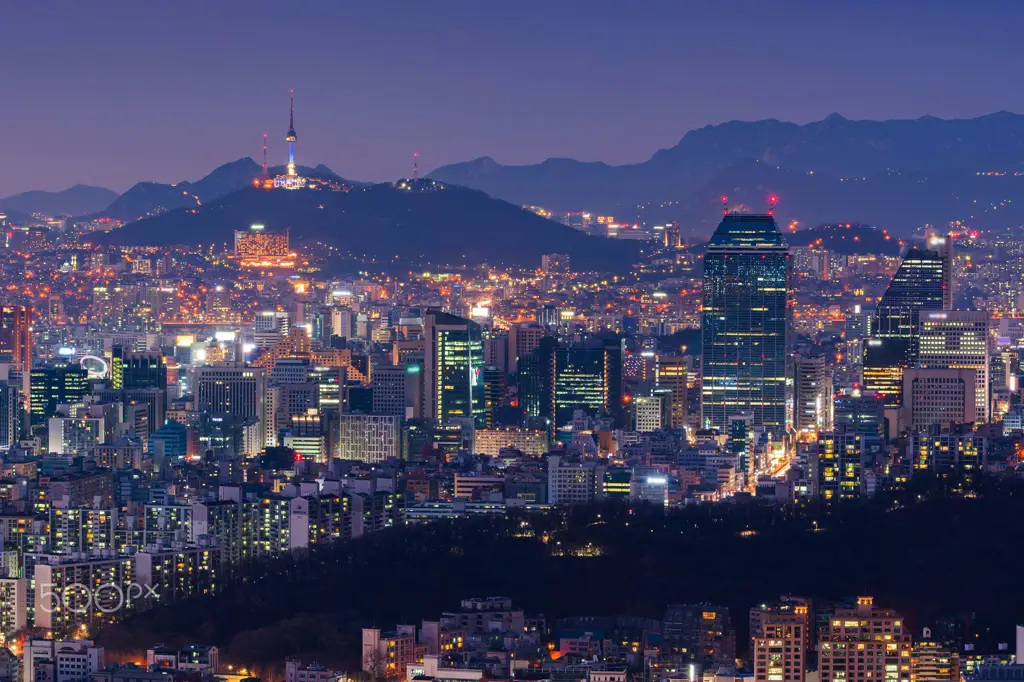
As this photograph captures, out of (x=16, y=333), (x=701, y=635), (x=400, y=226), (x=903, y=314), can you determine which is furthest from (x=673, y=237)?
(x=701, y=635)

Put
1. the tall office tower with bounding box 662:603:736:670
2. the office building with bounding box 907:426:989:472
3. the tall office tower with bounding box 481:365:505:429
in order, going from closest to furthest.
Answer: the tall office tower with bounding box 662:603:736:670
the office building with bounding box 907:426:989:472
the tall office tower with bounding box 481:365:505:429

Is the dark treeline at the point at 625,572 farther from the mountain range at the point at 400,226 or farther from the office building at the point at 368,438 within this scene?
the mountain range at the point at 400,226

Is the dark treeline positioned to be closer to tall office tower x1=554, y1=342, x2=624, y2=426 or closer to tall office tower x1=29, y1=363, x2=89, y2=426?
tall office tower x1=554, y1=342, x2=624, y2=426

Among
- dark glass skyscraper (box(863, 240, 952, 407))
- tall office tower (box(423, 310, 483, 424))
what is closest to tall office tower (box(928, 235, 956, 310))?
dark glass skyscraper (box(863, 240, 952, 407))

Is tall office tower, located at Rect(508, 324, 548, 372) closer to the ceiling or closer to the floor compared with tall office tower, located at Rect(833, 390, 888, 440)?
closer to the ceiling

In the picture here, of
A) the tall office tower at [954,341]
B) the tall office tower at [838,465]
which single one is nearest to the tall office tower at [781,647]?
the tall office tower at [838,465]

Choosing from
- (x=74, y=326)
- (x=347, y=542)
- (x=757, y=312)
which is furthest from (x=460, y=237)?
(x=347, y=542)
